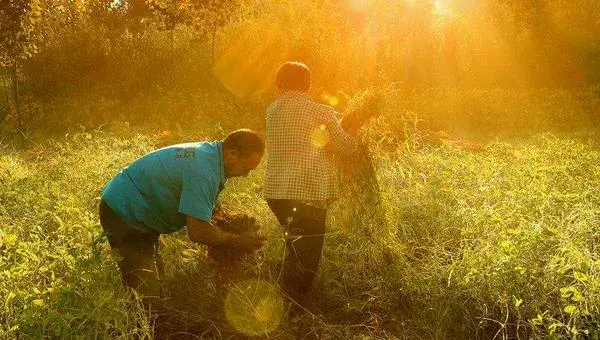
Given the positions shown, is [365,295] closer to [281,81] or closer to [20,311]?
[281,81]

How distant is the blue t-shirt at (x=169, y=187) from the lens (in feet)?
10.2

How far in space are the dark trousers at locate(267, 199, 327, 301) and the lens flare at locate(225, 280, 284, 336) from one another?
0.14m

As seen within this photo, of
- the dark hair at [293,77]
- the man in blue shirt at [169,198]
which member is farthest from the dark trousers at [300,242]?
the dark hair at [293,77]

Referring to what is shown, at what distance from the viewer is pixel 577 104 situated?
46.6 feet

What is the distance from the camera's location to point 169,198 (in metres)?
3.32

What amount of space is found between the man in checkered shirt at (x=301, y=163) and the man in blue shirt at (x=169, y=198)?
404mm

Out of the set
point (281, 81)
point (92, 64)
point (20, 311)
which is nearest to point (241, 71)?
point (92, 64)

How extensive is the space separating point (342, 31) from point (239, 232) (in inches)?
489

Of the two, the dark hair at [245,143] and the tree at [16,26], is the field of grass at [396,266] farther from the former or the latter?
the tree at [16,26]

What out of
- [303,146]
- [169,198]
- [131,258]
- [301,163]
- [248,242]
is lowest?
[131,258]

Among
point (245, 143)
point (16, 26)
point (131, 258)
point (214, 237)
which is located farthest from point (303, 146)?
point (16, 26)

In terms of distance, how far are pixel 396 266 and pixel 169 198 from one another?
1.70 m

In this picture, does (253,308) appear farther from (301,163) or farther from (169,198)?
(301,163)

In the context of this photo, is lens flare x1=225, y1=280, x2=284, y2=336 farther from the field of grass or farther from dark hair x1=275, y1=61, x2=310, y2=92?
dark hair x1=275, y1=61, x2=310, y2=92
